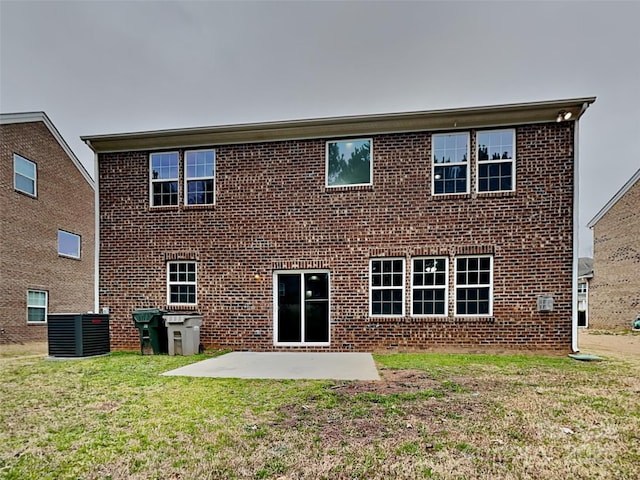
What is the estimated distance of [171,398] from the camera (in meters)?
4.79

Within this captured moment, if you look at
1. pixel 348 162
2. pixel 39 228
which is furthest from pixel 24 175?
pixel 348 162

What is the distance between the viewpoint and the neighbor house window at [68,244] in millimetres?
16281

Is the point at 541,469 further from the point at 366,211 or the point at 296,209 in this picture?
the point at 296,209

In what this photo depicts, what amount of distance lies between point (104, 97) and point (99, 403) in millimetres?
→ 19248

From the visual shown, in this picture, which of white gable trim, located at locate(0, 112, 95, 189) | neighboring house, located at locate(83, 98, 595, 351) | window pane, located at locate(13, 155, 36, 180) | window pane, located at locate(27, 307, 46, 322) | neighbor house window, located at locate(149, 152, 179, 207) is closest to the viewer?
neighboring house, located at locate(83, 98, 595, 351)

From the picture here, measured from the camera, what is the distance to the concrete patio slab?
6164mm

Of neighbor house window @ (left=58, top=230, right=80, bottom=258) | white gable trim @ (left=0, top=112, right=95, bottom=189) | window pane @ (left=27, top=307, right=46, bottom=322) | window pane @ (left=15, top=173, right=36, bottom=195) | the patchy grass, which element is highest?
white gable trim @ (left=0, top=112, right=95, bottom=189)

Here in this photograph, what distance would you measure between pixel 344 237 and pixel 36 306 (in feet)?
46.9

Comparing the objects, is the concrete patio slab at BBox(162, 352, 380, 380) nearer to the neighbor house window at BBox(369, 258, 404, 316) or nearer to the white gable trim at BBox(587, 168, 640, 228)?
the neighbor house window at BBox(369, 258, 404, 316)

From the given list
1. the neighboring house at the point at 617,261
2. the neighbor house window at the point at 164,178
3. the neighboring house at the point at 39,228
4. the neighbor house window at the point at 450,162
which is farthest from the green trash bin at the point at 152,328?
the neighboring house at the point at 617,261

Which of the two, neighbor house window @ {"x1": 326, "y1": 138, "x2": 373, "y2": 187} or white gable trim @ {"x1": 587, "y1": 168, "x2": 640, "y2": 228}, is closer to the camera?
neighbor house window @ {"x1": 326, "y1": 138, "x2": 373, "y2": 187}

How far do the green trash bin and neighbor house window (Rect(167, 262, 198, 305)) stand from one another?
78 cm

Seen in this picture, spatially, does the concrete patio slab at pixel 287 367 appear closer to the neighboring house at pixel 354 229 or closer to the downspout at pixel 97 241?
the neighboring house at pixel 354 229

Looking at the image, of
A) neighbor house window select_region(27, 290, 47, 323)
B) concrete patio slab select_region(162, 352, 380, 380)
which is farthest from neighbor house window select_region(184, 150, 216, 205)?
neighbor house window select_region(27, 290, 47, 323)
